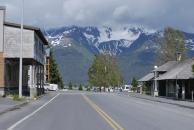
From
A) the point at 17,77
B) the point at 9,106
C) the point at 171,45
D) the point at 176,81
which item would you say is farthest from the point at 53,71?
the point at 9,106

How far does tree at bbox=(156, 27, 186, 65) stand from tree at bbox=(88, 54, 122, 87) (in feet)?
98.9

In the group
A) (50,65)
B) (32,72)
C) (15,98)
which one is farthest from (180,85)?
(50,65)

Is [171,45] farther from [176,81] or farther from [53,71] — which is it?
[176,81]

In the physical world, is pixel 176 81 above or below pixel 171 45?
below

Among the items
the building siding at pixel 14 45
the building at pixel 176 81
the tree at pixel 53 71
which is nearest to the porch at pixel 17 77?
the building siding at pixel 14 45

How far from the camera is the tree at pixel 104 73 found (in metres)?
145

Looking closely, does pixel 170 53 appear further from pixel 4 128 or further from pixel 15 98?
pixel 4 128

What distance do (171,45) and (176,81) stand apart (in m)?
47.2

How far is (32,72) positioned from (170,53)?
4251cm

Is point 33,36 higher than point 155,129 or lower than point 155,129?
higher

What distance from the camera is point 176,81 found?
229 ft

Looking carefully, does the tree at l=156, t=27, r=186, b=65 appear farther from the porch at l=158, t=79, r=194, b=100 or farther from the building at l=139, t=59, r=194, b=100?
the porch at l=158, t=79, r=194, b=100

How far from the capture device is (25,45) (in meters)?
60.4

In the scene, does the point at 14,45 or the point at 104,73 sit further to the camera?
the point at 104,73
